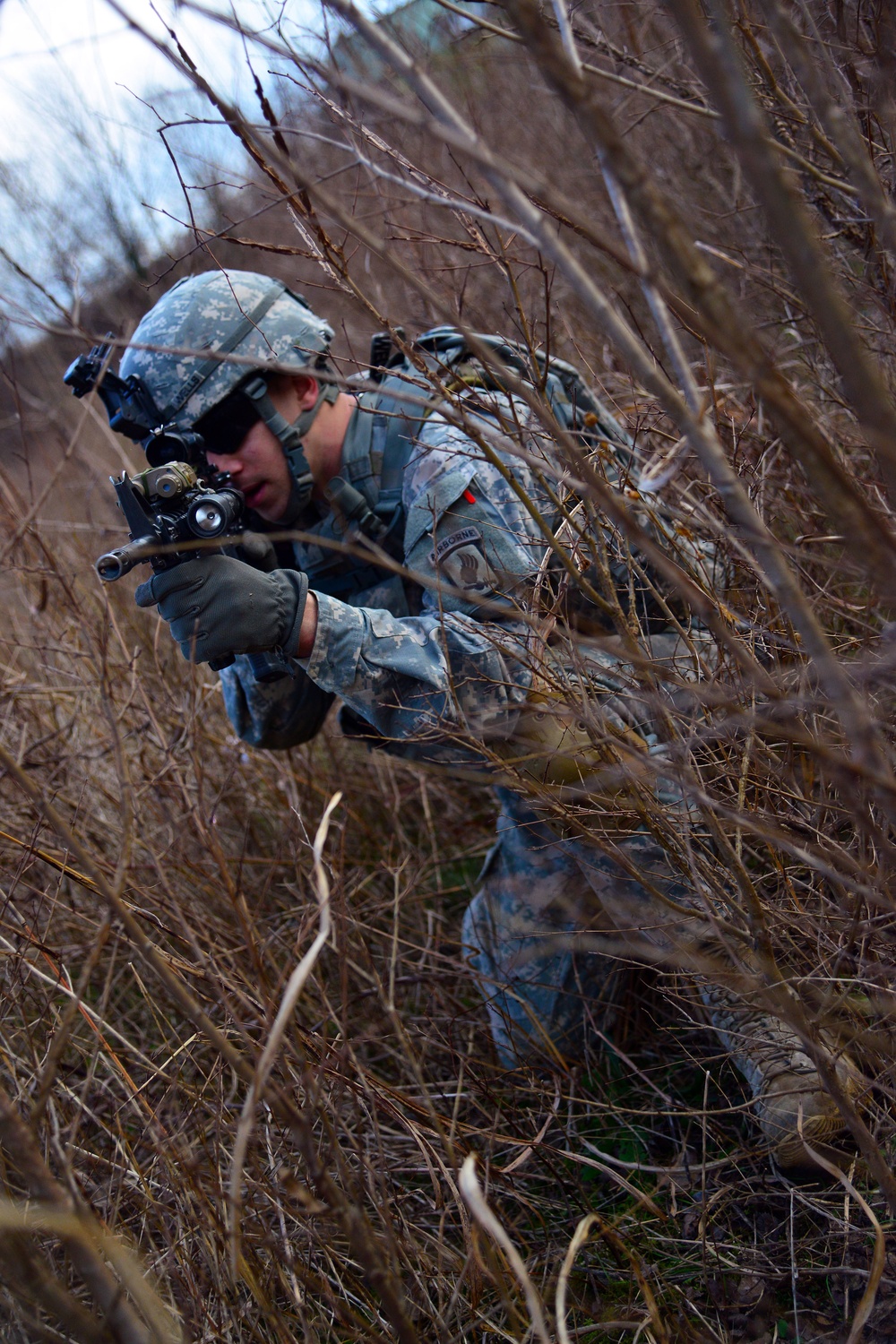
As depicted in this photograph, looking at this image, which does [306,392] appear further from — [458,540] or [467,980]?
[467,980]

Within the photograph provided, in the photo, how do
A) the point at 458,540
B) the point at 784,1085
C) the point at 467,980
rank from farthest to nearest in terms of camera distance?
the point at 467,980
the point at 458,540
the point at 784,1085

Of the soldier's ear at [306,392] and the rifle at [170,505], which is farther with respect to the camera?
the soldier's ear at [306,392]

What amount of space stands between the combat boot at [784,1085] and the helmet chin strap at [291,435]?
174cm

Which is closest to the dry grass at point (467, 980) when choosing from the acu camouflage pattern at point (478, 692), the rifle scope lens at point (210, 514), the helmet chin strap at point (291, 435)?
the acu camouflage pattern at point (478, 692)

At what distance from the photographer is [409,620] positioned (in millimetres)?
2264

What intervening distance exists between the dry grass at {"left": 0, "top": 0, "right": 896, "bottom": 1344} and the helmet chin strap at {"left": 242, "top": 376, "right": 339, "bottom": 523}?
0.57 meters

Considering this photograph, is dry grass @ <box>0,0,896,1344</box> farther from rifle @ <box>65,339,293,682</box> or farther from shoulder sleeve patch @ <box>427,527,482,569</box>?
shoulder sleeve patch @ <box>427,527,482,569</box>

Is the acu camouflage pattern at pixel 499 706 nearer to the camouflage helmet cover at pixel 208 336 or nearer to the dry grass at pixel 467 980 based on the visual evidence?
the dry grass at pixel 467 980

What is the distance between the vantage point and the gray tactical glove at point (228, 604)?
2.09m

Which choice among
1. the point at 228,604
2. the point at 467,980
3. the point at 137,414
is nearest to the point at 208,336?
the point at 137,414

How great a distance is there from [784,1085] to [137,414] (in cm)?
241

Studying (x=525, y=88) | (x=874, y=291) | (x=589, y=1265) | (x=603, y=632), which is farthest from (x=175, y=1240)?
(x=525, y=88)

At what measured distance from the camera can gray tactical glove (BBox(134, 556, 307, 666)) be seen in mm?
2088

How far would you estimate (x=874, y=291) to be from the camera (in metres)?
2.07
